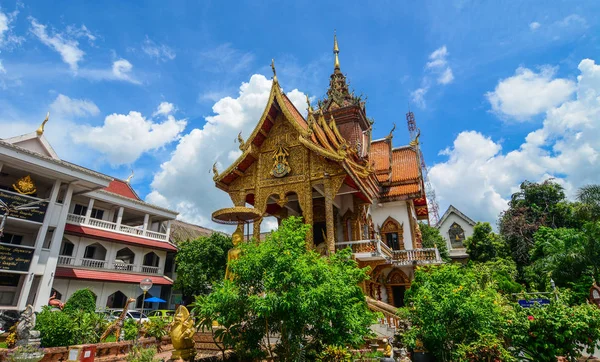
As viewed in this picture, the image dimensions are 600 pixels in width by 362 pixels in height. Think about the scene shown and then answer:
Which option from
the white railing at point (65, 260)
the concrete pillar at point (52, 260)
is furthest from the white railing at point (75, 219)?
the white railing at point (65, 260)

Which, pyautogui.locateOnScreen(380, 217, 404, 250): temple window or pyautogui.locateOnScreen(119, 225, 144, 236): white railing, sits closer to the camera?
pyautogui.locateOnScreen(380, 217, 404, 250): temple window

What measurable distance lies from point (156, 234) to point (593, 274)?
21.1 meters

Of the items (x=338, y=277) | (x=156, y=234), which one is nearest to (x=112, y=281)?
(x=156, y=234)

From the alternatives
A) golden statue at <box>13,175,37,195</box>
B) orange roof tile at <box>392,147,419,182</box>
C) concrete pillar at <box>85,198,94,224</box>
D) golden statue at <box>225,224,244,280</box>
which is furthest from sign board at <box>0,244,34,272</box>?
orange roof tile at <box>392,147,419,182</box>

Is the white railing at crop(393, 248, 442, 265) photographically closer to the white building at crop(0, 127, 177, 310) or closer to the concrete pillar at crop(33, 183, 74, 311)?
the white building at crop(0, 127, 177, 310)

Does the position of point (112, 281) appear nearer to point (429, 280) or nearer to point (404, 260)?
point (404, 260)

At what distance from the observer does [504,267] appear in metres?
17.4

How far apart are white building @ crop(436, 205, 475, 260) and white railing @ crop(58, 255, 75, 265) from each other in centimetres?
2791

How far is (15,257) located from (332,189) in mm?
12178

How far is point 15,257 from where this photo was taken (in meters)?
12.7

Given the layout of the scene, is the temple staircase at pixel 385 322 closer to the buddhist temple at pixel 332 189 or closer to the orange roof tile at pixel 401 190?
the buddhist temple at pixel 332 189

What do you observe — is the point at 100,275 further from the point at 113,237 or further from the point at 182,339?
the point at 182,339

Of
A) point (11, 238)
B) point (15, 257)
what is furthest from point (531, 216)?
point (11, 238)

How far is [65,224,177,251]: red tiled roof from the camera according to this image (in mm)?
15852
